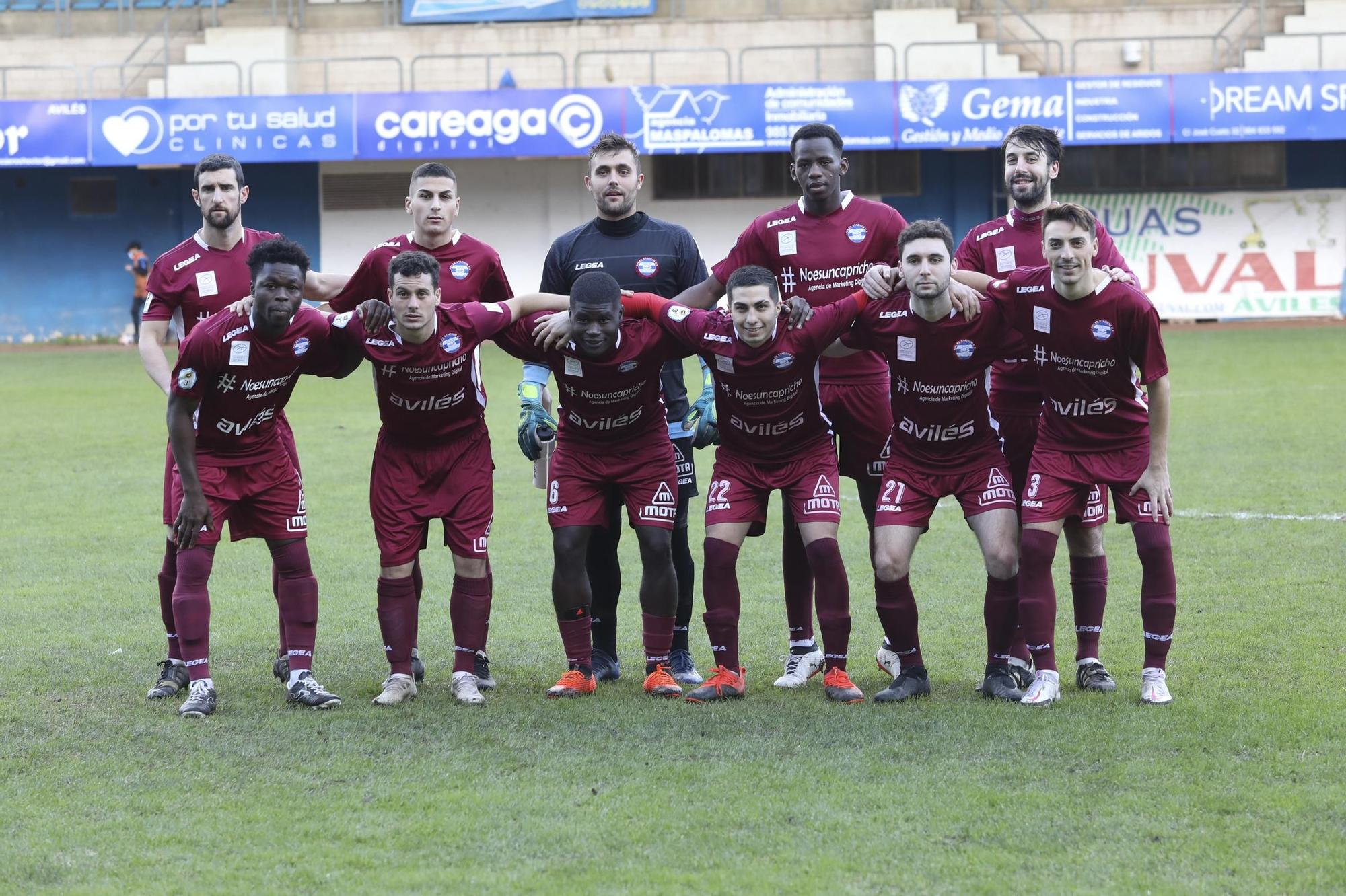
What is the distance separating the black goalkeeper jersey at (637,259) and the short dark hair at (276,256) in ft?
3.43

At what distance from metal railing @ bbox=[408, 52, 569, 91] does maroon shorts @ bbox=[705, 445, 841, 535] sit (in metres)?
23.1

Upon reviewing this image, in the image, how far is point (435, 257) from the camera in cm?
638

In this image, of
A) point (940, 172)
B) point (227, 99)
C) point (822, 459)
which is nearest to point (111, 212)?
point (227, 99)

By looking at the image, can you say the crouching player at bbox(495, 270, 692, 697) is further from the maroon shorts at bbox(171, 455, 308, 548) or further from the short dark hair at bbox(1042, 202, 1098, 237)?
the short dark hair at bbox(1042, 202, 1098, 237)

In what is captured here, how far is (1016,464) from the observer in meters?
6.17

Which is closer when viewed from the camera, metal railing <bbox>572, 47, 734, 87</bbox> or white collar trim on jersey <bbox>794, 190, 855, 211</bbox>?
white collar trim on jersey <bbox>794, 190, 855, 211</bbox>

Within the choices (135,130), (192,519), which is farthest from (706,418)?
(135,130)

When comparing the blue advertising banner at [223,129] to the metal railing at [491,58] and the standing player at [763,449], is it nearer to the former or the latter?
the metal railing at [491,58]

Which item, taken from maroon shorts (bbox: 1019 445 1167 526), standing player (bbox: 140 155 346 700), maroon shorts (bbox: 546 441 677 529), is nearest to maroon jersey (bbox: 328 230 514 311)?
standing player (bbox: 140 155 346 700)

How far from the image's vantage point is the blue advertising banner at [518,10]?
1125 inches

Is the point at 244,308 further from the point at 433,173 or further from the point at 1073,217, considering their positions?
the point at 1073,217

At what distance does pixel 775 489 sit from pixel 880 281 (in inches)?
36.4

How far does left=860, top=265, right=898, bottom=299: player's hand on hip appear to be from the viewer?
18.7ft

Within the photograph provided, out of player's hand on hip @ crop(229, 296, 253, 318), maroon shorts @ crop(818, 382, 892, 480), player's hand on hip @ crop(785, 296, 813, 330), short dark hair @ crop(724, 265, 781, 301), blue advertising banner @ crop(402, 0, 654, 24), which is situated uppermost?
blue advertising banner @ crop(402, 0, 654, 24)
